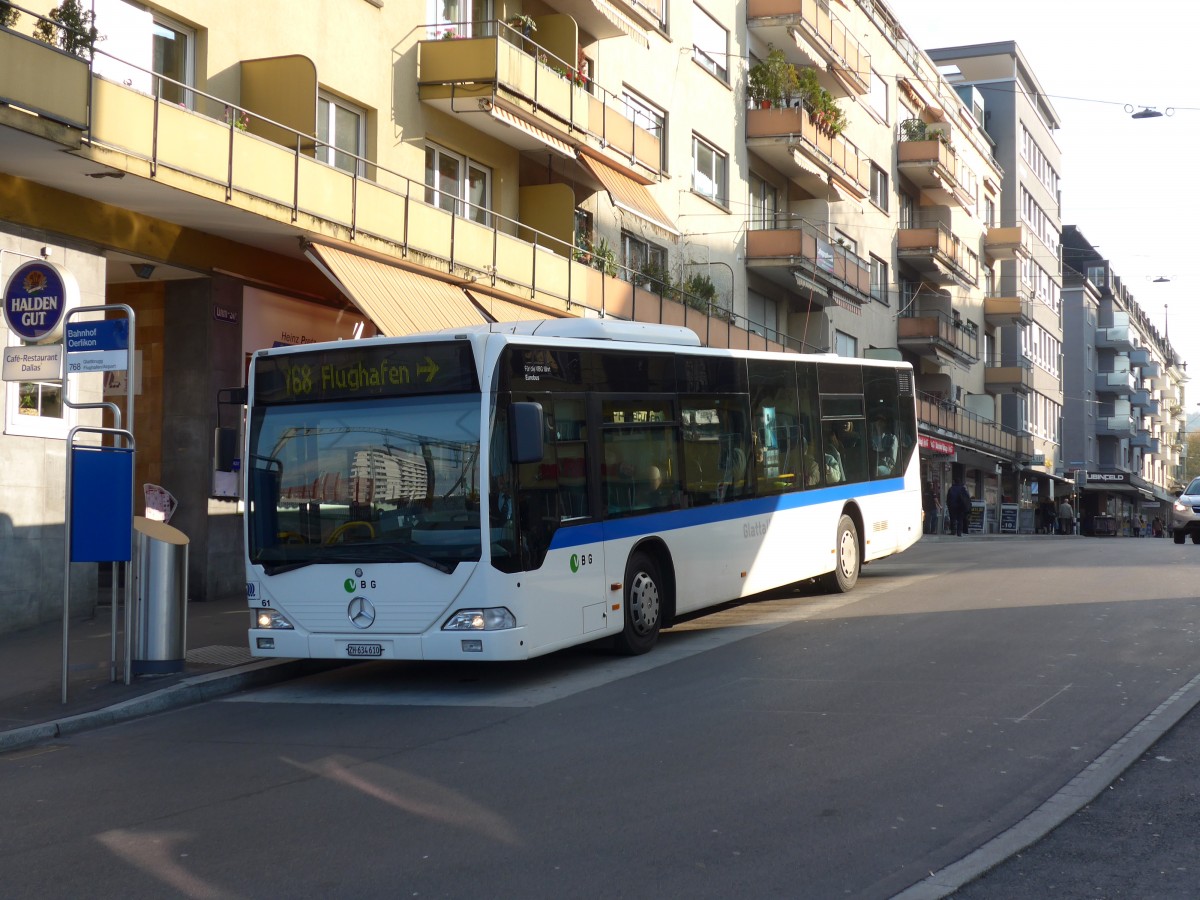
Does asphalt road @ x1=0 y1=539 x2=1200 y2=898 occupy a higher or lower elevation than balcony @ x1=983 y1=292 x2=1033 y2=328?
lower

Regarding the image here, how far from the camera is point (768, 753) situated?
25.4 feet

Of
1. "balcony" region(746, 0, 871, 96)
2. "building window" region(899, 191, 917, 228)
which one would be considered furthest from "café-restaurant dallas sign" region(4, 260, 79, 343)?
"building window" region(899, 191, 917, 228)

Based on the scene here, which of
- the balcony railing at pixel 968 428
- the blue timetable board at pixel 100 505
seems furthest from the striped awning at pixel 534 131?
the balcony railing at pixel 968 428

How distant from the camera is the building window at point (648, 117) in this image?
29125 millimetres

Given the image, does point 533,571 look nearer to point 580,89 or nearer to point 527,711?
point 527,711

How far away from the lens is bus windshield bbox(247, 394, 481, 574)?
10.4m

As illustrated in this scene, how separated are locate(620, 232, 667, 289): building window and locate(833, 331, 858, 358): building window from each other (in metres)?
12.8

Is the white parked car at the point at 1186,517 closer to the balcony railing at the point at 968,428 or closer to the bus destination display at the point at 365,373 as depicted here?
the balcony railing at the point at 968,428

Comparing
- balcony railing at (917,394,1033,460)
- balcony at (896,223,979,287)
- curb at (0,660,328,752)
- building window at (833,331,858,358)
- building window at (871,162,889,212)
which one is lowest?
curb at (0,660,328,752)

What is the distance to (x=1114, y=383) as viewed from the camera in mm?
93188

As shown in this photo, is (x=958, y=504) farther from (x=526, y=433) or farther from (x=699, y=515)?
(x=526, y=433)

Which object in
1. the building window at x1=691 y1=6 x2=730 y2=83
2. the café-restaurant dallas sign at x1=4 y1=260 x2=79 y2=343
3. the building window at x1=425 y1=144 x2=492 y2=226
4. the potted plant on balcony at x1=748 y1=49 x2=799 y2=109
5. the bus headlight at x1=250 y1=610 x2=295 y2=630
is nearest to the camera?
the café-restaurant dallas sign at x1=4 y1=260 x2=79 y2=343

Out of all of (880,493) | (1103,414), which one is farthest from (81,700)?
(1103,414)

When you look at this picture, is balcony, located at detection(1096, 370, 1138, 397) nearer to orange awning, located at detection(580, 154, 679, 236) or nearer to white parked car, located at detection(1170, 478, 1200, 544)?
white parked car, located at detection(1170, 478, 1200, 544)
